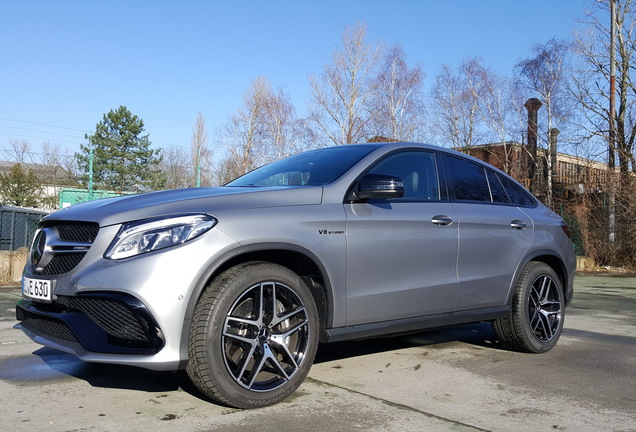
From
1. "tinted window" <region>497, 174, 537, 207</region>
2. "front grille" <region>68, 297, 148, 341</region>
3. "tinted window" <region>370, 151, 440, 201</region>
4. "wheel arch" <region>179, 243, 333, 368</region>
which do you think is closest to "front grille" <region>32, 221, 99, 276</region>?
"front grille" <region>68, 297, 148, 341</region>

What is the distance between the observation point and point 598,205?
1683 cm

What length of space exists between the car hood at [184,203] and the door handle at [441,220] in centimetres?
98

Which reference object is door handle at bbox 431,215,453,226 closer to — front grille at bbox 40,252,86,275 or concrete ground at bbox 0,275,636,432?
concrete ground at bbox 0,275,636,432

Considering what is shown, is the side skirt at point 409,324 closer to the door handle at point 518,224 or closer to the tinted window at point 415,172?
the door handle at point 518,224

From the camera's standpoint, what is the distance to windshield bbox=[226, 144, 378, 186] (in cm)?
423

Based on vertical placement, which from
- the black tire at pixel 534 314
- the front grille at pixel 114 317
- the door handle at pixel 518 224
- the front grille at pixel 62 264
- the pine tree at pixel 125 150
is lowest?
the black tire at pixel 534 314

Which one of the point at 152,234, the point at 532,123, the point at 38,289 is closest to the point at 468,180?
the point at 152,234

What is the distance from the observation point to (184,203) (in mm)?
3373

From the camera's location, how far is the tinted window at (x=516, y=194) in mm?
5410

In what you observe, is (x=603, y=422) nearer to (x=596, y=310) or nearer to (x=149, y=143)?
(x=596, y=310)

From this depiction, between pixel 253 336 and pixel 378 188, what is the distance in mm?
1230

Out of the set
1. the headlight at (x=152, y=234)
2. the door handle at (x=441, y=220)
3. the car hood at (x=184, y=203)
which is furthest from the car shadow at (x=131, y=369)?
the door handle at (x=441, y=220)

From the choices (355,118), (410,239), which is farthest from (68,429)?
(355,118)

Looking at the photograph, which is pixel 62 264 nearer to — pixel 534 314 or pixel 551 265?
pixel 534 314
